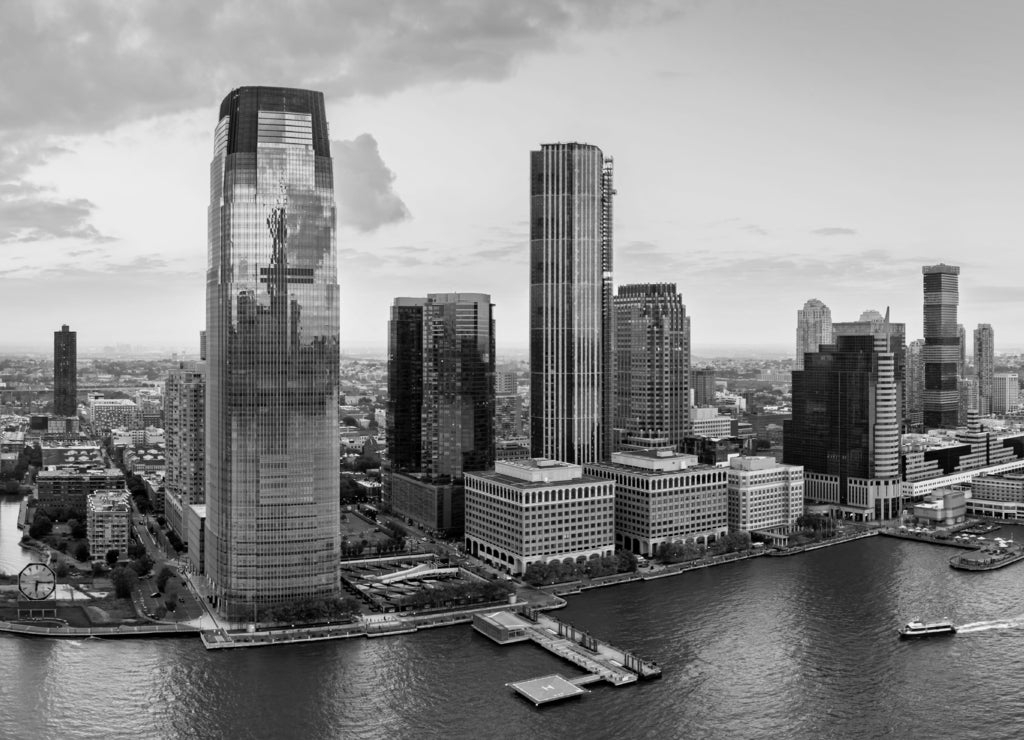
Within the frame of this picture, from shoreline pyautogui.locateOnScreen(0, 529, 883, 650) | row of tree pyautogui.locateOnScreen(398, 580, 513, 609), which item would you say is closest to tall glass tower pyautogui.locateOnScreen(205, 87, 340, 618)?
shoreline pyautogui.locateOnScreen(0, 529, 883, 650)

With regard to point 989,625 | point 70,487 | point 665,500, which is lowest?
point 989,625

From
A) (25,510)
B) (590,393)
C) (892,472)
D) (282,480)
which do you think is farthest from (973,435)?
(25,510)

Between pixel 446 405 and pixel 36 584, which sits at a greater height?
pixel 446 405

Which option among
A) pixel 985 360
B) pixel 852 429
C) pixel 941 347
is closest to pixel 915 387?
pixel 941 347

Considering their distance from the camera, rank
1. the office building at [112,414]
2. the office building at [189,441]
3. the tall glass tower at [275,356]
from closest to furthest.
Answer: the tall glass tower at [275,356]
the office building at [189,441]
the office building at [112,414]

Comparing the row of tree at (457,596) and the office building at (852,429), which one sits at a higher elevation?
the office building at (852,429)

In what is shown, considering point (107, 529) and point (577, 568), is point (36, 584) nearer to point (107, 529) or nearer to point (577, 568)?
point (107, 529)

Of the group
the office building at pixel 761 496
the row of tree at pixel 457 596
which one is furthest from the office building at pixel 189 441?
the office building at pixel 761 496

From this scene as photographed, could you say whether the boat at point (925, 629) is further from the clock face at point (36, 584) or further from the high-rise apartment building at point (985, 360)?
the high-rise apartment building at point (985, 360)

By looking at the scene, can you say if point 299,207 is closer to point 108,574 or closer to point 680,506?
point 108,574
